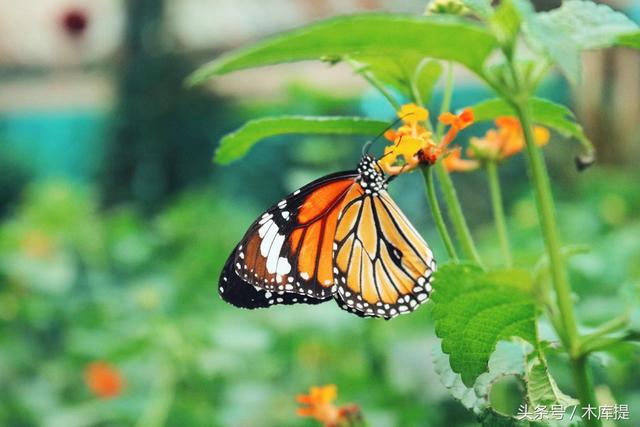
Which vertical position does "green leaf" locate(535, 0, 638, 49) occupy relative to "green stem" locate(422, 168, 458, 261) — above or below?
above

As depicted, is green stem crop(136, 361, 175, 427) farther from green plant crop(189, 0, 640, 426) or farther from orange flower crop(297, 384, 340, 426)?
green plant crop(189, 0, 640, 426)

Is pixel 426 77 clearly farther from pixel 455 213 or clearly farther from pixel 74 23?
pixel 74 23

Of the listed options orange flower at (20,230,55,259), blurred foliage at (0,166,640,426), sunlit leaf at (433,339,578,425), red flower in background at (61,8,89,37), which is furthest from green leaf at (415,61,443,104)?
red flower in background at (61,8,89,37)

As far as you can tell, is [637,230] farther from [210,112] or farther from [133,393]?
[210,112]

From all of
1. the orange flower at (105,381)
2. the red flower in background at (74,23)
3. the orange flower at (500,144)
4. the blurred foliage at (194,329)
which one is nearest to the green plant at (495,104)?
the orange flower at (500,144)

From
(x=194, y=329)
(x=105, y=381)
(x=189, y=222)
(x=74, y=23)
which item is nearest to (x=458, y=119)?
(x=194, y=329)

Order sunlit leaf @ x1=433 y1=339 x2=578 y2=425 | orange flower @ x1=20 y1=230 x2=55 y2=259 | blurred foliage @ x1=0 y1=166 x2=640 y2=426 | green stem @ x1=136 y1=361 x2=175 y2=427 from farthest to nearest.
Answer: orange flower @ x1=20 y1=230 x2=55 y2=259 → green stem @ x1=136 y1=361 x2=175 y2=427 → blurred foliage @ x1=0 y1=166 x2=640 y2=426 → sunlit leaf @ x1=433 y1=339 x2=578 y2=425

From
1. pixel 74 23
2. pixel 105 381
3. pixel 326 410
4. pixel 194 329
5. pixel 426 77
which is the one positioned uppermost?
pixel 74 23
